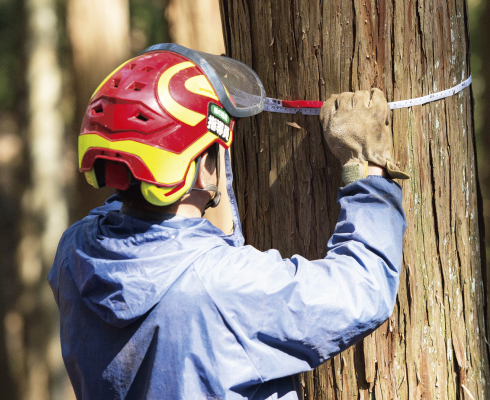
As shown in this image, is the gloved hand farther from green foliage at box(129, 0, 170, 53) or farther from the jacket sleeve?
green foliage at box(129, 0, 170, 53)

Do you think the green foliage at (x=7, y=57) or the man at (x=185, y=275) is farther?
the green foliage at (x=7, y=57)

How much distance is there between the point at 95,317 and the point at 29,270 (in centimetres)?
451

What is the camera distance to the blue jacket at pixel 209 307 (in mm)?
1216

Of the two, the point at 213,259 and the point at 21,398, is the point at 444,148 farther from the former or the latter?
the point at 21,398

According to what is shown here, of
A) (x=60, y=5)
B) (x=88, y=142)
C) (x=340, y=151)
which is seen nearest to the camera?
(x=88, y=142)

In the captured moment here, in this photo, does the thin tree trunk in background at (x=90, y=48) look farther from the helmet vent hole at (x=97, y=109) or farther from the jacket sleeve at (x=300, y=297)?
the jacket sleeve at (x=300, y=297)

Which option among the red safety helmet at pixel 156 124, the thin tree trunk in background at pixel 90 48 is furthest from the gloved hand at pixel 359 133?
the thin tree trunk in background at pixel 90 48

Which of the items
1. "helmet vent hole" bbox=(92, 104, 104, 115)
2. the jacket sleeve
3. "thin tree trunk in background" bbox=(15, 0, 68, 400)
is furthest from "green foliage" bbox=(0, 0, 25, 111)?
the jacket sleeve

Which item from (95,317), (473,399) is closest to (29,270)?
(95,317)

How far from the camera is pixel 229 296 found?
3.96 ft

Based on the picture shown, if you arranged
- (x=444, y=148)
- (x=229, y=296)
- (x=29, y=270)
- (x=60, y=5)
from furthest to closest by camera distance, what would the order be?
(x=60, y=5), (x=29, y=270), (x=444, y=148), (x=229, y=296)

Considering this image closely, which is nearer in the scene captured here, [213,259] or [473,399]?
[213,259]

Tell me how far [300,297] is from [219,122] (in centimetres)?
55

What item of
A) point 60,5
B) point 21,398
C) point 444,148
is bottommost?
point 21,398
